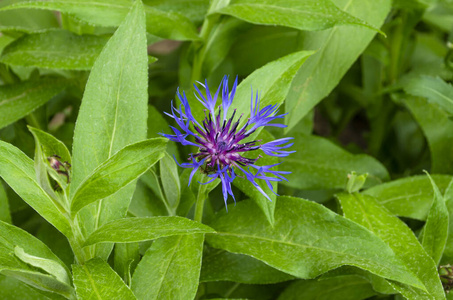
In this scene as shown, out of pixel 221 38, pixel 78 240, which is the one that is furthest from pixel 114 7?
pixel 78 240

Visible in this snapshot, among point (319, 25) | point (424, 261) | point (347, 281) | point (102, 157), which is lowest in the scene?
point (347, 281)

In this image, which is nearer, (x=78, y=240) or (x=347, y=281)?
(x=78, y=240)

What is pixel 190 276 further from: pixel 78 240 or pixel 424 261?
pixel 424 261

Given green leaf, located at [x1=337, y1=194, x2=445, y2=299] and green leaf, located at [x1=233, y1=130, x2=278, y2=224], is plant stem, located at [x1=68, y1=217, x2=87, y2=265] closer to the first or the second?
green leaf, located at [x1=233, y1=130, x2=278, y2=224]

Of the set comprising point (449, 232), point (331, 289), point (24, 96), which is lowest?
point (331, 289)

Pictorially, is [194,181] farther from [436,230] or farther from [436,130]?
[436,130]

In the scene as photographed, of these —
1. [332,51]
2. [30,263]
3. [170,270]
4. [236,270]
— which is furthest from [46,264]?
[332,51]
